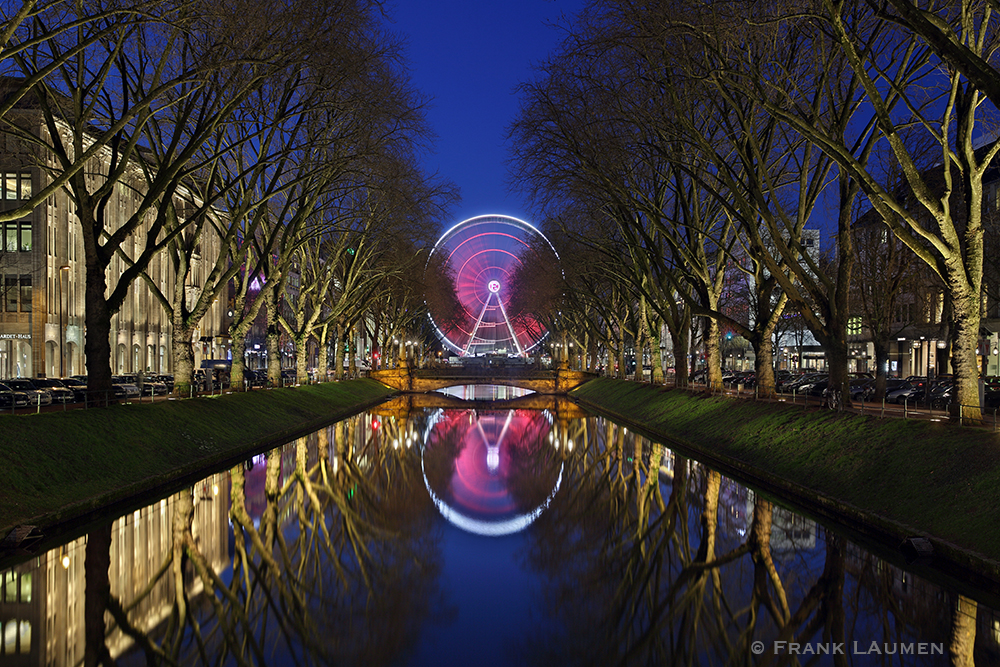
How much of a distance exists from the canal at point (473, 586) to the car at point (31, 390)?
22.6 metres

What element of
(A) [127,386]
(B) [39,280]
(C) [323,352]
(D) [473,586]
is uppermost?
(B) [39,280]

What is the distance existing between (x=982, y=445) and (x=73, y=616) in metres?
16.7

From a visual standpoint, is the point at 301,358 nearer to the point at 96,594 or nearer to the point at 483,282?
the point at 96,594

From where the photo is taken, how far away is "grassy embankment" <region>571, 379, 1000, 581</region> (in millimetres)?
14594

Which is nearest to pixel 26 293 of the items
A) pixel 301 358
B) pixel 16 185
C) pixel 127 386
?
pixel 16 185

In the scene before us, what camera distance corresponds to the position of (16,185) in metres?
64.1

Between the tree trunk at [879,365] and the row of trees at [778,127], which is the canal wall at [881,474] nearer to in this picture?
the row of trees at [778,127]

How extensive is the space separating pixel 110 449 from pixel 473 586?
13421mm

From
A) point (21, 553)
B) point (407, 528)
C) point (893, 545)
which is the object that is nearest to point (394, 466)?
point (407, 528)

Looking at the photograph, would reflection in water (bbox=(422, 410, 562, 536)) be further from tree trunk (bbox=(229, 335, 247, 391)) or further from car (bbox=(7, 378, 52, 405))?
car (bbox=(7, 378, 52, 405))

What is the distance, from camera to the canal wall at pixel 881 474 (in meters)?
14.0

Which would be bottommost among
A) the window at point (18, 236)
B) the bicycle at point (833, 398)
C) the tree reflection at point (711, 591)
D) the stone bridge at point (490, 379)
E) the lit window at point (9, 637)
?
the stone bridge at point (490, 379)

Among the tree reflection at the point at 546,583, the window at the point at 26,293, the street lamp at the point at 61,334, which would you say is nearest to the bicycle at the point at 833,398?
the tree reflection at the point at 546,583

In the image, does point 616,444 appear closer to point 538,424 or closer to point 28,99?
point 538,424
